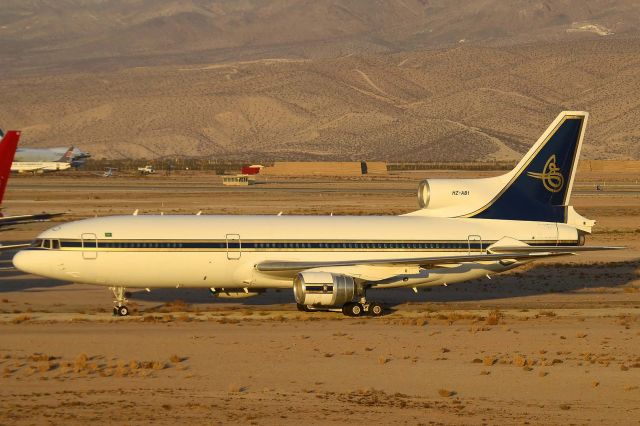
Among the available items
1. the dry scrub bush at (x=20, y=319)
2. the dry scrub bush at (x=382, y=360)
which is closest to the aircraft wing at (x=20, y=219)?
the dry scrub bush at (x=20, y=319)

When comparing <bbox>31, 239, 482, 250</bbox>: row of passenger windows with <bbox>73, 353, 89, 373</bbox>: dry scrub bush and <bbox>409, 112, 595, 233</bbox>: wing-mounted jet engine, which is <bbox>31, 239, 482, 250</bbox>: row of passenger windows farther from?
<bbox>73, 353, 89, 373</bbox>: dry scrub bush

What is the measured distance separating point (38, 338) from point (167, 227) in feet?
24.9

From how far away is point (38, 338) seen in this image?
36375mm

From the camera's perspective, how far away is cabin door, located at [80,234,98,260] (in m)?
41.1

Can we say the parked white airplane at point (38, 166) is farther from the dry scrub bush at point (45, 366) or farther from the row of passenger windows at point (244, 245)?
the dry scrub bush at point (45, 366)

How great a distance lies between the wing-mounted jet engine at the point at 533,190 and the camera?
46125 millimetres

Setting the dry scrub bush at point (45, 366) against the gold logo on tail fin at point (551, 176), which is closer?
the dry scrub bush at point (45, 366)

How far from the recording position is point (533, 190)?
4628cm

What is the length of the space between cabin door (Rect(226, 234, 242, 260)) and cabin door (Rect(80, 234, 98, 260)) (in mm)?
4824

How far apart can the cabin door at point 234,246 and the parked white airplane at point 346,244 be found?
48 mm

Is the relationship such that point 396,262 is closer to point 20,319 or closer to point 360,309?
point 360,309

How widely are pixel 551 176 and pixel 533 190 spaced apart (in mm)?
953

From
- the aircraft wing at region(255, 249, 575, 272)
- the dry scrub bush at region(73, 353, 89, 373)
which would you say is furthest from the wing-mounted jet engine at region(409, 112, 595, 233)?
the dry scrub bush at region(73, 353, 89, 373)

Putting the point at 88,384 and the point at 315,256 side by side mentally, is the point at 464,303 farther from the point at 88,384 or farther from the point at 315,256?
the point at 88,384
